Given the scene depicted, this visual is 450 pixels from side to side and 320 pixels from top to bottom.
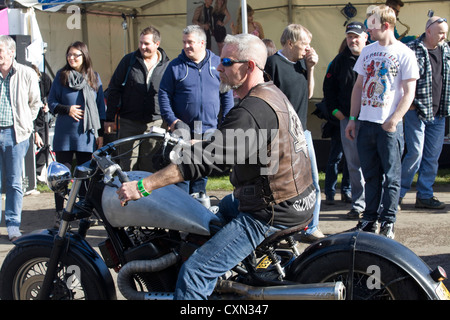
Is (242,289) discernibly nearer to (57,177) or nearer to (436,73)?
(57,177)

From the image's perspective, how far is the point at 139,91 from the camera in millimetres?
5789

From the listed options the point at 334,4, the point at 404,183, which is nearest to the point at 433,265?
the point at 404,183

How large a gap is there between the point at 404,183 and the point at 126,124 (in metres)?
3.02

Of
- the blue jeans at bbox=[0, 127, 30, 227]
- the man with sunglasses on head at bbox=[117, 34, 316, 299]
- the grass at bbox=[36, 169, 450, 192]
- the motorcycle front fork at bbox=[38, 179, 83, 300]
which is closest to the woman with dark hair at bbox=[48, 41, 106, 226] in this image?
the blue jeans at bbox=[0, 127, 30, 227]

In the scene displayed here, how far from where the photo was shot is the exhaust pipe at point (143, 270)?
117 inches

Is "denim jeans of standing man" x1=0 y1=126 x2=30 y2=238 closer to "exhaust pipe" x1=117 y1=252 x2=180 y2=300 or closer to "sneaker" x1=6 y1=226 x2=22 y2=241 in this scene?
"sneaker" x1=6 y1=226 x2=22 y2=241

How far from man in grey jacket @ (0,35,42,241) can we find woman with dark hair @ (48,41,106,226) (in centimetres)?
42

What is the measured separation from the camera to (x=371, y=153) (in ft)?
Answer: 16.6

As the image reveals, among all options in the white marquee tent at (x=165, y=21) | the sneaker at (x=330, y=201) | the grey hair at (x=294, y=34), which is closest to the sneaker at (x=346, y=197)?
the sneaker at (x=330, y=201)

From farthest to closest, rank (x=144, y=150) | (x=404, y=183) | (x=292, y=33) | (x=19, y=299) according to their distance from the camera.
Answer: (x=404, y=183) < (x=144, y=150) < (x=292, y=33) < (x=19, y=299)

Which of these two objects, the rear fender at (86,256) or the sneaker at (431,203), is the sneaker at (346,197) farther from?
the rear fender at (86,256)

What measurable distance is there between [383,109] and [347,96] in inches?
40.0
